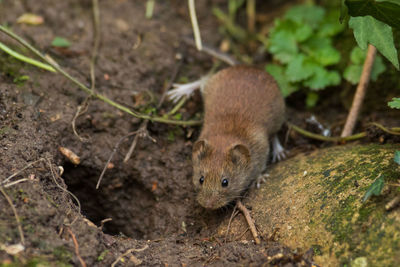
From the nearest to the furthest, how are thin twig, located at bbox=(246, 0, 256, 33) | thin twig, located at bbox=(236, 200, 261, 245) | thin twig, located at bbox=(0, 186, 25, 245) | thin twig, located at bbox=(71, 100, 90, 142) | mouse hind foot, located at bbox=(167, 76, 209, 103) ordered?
thin twig, located at bbox=(0, 186, 25, 245)
thin twig, located at bbox=(236, 200, 261, 245)
thin twig, located at bbox=(71, 100, 90, 142)
mouse hind foot, located at bbox=(167, 76, 209, 103)
thin twig, located at bbox=(246, 0, 256, 33)

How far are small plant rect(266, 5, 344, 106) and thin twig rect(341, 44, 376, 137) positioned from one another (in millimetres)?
668

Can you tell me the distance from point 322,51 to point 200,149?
2511mm

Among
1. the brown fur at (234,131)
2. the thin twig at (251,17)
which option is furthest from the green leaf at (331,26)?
the thin twig at (251,17)

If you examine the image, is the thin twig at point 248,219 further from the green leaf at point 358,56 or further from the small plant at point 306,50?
the green leaf at point 358,56

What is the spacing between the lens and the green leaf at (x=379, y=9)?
3.38 meters

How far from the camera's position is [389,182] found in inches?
137

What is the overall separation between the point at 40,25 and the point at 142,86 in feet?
5.69

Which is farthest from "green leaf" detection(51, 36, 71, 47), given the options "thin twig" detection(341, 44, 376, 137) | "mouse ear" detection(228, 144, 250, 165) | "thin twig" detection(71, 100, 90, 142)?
"thin twig" detection(341, 44, 376, 137)

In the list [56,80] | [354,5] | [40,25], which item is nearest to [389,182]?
[354,5]

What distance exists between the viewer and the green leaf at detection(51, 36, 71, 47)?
5.60 m

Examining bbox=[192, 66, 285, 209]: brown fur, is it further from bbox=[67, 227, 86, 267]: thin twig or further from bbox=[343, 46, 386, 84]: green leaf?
bbox=[67, 227, 86, 267]: thin twig

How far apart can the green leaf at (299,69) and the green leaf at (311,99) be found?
1.33ft

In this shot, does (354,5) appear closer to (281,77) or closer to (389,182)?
(389,182)

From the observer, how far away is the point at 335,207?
3.74 metres
